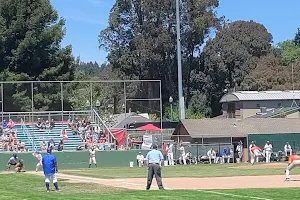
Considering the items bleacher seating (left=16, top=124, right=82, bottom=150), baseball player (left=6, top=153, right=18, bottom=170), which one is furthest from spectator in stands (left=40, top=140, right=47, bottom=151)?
baseball player (left=6, top=153, right=18, bottom=170)

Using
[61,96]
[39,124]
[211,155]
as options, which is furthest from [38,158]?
[211,155]

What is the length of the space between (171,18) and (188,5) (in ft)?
9.05

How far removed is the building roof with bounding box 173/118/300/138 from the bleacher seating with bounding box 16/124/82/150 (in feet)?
33.4

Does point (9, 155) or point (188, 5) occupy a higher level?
point (188, 5)

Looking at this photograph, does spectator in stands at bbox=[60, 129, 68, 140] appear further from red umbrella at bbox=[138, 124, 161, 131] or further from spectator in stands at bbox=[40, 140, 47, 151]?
red umbrella at bbox=[138, 124, 161, 131]

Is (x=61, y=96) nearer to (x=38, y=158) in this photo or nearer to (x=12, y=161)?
(x=38, y=158)

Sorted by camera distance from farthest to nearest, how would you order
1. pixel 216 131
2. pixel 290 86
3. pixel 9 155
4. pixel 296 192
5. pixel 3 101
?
pixel 290 86, pixel 216 131, pixel 3 101, pixel 9 155, pixel 296 192

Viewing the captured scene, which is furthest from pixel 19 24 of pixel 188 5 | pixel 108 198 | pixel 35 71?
pixel 108 198

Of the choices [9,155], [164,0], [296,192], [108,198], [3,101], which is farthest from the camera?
[164,0]

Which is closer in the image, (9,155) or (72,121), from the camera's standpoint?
(9,155)

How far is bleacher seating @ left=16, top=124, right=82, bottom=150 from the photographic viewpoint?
162 ft

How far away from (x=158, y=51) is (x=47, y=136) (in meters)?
31.7

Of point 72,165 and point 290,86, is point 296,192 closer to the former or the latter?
point 72,165

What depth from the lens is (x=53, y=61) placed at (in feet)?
225
